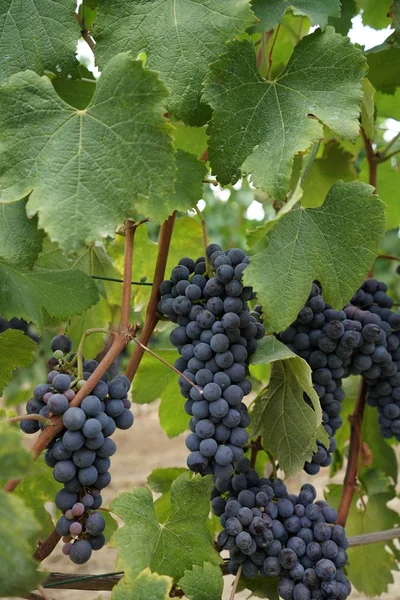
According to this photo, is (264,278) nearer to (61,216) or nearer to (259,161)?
(259,161)

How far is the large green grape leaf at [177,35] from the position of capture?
1.02m

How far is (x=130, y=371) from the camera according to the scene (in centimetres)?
115

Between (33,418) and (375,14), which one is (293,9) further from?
(33,418)

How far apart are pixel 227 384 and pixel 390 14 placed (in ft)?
2.99

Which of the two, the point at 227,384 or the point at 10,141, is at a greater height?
the point at 10,141

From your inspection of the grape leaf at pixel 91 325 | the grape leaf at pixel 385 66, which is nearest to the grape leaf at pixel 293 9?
the grape leaf at pixel 385 66

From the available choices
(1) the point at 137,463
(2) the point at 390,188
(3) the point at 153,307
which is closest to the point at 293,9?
(3) the point at 153,307

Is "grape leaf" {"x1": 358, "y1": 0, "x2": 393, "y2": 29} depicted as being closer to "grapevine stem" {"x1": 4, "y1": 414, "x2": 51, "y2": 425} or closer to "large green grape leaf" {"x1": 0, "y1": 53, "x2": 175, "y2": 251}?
"large green grape leaf" {"x1": 0, "y1": 53, "x2": 175, "y2": 251}

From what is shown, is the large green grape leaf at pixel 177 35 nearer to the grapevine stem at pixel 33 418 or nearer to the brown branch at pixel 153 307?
the brown branch at pixel 153 307

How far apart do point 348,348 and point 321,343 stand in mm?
52

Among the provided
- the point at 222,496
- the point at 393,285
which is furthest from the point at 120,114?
the point at 393,285

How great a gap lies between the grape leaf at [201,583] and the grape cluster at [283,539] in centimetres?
7

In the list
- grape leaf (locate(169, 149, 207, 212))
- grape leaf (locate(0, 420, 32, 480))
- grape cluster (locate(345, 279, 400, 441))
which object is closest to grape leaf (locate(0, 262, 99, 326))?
grape leaf (locate(169, 149, 207, 212))

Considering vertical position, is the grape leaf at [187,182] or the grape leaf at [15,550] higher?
the grape leaf at [187,182]
